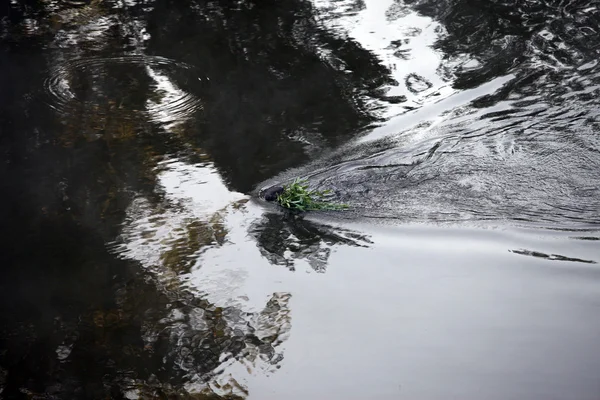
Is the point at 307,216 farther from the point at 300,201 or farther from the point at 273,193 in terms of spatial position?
the point at 273,193

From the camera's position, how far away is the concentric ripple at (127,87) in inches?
270

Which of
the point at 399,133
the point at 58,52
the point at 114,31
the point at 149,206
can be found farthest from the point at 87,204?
the point at 114,31

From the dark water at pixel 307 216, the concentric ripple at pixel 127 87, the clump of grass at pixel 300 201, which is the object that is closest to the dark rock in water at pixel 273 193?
the clump of grass at pixel 300 201

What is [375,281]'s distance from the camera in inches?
179

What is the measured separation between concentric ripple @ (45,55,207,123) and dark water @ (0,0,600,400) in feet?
0.11

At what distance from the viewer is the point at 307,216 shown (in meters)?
5.23

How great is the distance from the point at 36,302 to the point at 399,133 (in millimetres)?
3719

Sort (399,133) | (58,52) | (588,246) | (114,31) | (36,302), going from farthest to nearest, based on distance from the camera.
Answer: (114,31), (58,52), (399,133), (588,246), (36,302)

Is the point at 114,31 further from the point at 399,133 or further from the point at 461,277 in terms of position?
the point at 461,277

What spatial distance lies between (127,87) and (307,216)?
3.24m

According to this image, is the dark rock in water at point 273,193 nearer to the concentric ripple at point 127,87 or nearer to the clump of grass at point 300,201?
the clump of grass at point 300,201

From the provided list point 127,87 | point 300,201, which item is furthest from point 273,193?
point 127,87

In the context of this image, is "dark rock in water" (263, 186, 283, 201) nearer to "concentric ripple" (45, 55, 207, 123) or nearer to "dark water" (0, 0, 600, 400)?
"dark water" (0, 0, 600, 400)

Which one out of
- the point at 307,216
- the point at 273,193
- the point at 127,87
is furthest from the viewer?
the point at 127,87
